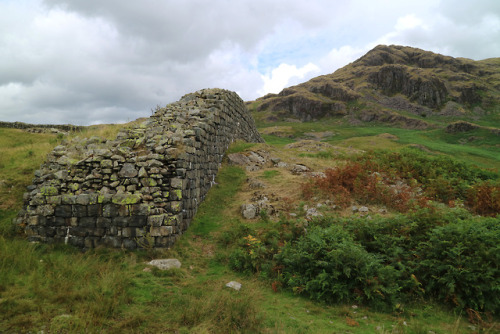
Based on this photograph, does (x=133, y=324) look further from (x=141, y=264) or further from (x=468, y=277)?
(x=468, y=277)

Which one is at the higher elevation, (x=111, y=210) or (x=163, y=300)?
(x=111, y=210)

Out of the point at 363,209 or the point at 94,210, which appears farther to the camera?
the point at 363,209

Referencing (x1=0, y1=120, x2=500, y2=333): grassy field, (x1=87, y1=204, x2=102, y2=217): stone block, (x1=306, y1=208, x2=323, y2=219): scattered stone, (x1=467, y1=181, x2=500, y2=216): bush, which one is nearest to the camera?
(x1=0, y1=120, x2=500, y2=333): grassy field

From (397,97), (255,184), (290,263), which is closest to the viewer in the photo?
(290,263)

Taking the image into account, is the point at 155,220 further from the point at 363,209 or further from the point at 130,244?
the point at 363,209

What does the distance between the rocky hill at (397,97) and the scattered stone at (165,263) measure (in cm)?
5710

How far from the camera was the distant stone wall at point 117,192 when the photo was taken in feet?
24.4

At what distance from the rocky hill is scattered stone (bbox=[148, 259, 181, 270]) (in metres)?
57.1

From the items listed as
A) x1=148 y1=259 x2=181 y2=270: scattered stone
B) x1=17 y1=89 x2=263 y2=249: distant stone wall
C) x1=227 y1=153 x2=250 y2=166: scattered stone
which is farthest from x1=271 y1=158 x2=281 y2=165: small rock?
x1=148 y1=259 x2=181 y2=270: scattered stone

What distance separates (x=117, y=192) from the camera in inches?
302

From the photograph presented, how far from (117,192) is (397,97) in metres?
81.2

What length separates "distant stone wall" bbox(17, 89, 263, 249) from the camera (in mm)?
7445

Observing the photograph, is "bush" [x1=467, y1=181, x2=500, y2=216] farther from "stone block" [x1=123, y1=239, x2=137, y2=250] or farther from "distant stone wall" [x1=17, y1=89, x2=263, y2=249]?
"stone block" [x1=123, y1=239, x2=137, y2=250]

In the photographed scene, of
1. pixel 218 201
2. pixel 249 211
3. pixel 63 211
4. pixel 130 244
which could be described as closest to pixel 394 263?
pixel 249 211
